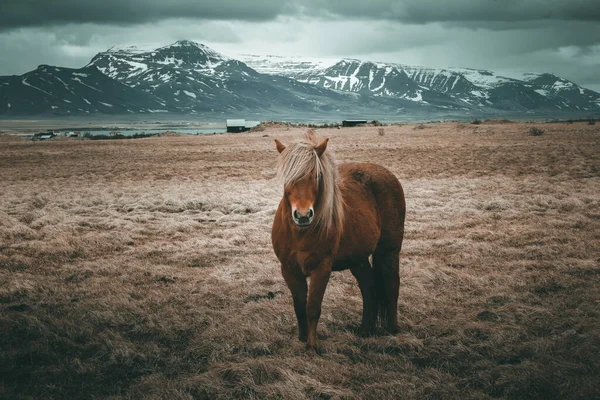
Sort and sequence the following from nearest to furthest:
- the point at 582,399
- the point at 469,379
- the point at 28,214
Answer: the point at 582,399
the point at 469,379
the point at 28,214

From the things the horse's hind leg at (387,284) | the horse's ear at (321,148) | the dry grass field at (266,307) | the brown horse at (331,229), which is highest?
the horse's ear at (321,148)

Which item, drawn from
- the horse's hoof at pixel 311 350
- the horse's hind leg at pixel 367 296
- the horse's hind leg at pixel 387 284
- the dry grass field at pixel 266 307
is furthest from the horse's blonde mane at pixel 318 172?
the horse's hoof at pixel 311 350

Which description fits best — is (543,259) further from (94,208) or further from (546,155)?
(546,155)

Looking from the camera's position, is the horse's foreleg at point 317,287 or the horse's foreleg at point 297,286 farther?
the horse's foreleg at point 297,286

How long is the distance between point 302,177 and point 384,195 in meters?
1.74

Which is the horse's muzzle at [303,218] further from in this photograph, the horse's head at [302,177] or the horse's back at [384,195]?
the horse's back at [384,195]

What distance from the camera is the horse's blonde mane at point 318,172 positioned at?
4711 millimetres

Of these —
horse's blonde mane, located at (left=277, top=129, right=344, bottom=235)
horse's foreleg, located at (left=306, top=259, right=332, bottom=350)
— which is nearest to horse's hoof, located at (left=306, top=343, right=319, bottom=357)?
horse's foreleg, located at (left=306, top=259, right=332, bottom=350)

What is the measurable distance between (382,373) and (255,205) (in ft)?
35.2

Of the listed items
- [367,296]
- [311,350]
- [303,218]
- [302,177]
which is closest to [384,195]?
[367,296]

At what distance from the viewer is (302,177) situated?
15.3ft

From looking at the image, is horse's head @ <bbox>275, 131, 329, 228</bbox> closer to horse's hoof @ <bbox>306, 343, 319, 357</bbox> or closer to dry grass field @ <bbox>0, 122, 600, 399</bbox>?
dry grass field @ <bbox>0, 122, 600, 399</bbox>

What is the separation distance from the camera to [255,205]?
15086 millimetres

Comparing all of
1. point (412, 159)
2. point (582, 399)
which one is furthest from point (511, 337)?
point (412, 159)
